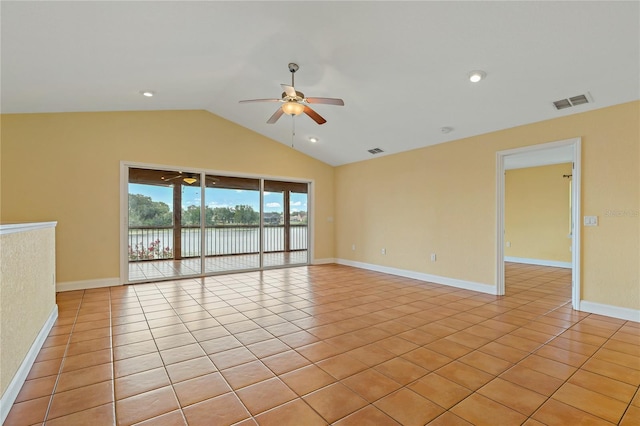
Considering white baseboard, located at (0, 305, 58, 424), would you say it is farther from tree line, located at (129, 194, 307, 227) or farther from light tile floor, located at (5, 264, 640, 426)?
tree line, located at (129, 194, 307, 227)

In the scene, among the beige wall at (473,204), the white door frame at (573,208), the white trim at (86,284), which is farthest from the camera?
the white trim at (86,284)

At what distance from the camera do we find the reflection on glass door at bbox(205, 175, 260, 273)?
6.19 m

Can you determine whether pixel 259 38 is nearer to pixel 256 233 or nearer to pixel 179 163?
pixel 179 163

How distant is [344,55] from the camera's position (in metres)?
3.40

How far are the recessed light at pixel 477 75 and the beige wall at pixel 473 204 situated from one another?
141 cm

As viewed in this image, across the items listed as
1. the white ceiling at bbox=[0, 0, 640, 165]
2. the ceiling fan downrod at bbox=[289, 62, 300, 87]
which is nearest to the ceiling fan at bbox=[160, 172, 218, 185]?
the white ceiling at bbox=[0, 0, 640, 165]

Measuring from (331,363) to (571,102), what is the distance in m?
4.10

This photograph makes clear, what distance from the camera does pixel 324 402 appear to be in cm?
188

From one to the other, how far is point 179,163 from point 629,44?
20.3ft

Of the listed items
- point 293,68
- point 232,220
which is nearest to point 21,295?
point 293,68

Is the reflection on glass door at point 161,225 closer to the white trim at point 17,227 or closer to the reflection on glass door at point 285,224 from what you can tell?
the reflection on glass door at point 285,224

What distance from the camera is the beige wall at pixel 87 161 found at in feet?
14.3

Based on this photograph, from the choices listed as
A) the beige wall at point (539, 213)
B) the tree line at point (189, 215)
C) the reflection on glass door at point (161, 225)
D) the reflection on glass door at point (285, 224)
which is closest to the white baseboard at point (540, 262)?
the beige wall at point (539, 213)

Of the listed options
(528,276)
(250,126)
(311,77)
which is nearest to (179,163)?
(250,126)
